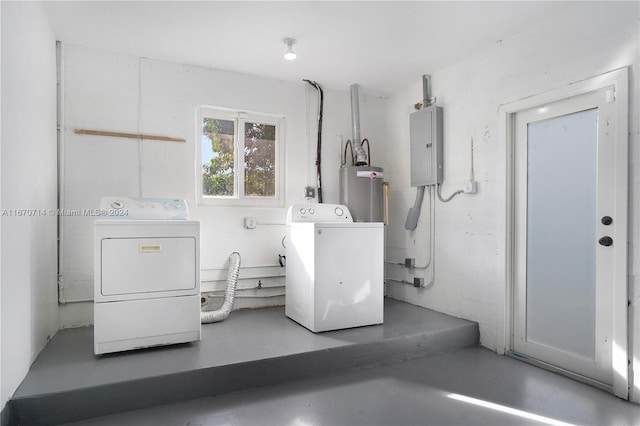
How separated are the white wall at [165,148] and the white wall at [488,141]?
2.97ft

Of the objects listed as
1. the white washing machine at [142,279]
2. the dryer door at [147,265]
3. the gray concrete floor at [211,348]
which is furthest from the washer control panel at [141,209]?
the gray concrete floor at [211,348]

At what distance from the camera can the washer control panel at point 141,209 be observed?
2.61 metres

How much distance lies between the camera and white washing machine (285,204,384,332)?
2.86 m

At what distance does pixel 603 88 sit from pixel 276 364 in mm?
2674

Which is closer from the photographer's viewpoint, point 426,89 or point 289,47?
point 289,47

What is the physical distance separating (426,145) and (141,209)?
2.58 metres

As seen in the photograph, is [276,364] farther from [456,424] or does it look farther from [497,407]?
[497,407]

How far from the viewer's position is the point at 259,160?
3760 mm

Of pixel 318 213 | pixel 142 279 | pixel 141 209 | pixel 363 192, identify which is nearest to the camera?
pixel 142 279

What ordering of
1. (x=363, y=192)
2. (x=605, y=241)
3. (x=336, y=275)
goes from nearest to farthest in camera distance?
(x=605, y=241) → (x=336, y=275) → (x=363, y=192)

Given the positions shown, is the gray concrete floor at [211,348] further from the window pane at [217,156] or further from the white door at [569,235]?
the window pane at [217,156]

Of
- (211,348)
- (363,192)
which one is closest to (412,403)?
(211,348)

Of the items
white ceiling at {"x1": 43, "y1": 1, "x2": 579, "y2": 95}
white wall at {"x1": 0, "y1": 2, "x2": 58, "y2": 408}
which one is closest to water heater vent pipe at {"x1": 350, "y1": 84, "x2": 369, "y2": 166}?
white ceiling at {"x1": 43, "y1": 1, "x2": 579, "y2": 95}

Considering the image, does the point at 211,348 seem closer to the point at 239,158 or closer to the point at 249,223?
the point at 249,223
